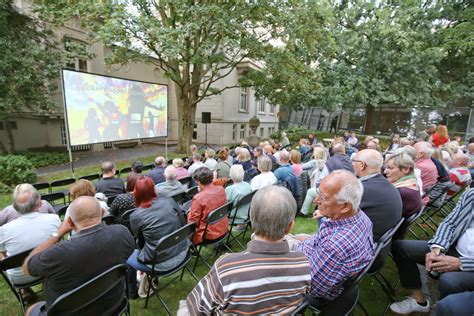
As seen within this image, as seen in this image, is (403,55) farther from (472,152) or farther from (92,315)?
(92,315)

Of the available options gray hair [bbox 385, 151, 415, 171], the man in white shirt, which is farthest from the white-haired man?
gray hair [bbox 385, 151, 415, 171]

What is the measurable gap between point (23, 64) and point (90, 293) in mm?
10017

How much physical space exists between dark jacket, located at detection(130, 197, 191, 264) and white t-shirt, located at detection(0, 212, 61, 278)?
2.57ft

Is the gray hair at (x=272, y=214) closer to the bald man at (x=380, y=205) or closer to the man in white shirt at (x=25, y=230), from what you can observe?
the bald man at (x=380, y=205)

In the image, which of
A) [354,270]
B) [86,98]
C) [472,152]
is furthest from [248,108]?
[354,270]

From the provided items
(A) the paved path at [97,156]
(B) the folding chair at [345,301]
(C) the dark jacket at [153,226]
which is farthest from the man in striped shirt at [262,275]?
(A) the paved path at [97,156]

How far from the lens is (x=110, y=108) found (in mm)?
7785

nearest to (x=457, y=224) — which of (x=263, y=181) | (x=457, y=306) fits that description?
(x=457, y=306)

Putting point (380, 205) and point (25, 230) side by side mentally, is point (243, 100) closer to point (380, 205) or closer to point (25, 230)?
point (380, 205)

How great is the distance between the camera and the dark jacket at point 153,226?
2271 millimetres

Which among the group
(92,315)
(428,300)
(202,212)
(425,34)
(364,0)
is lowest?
(428,300)

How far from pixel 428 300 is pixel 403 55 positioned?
44.6 feet

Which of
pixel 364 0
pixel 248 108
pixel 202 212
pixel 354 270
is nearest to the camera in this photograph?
pixel 354 270

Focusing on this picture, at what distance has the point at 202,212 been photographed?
9.46 ft
